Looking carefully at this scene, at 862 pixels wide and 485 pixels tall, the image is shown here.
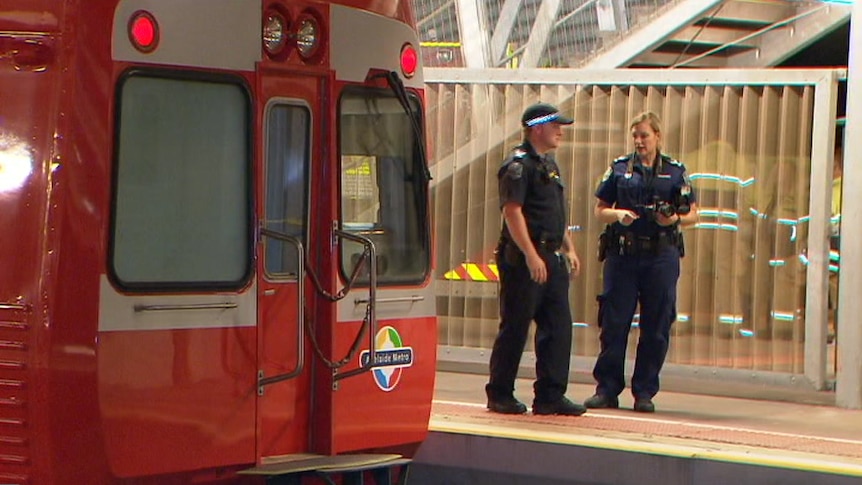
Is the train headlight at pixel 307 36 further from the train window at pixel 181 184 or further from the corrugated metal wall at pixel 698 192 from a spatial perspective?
the corrugated metal wall at pixel 698 192

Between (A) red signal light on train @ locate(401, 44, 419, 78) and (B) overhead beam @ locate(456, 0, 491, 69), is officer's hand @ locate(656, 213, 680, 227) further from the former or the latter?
(B) overhead beam @ locate(456, 0, 491, 69)

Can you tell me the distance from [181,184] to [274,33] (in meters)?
0.78

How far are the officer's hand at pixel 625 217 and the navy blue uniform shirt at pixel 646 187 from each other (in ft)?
0.29

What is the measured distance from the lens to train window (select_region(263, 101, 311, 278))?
5984 mm

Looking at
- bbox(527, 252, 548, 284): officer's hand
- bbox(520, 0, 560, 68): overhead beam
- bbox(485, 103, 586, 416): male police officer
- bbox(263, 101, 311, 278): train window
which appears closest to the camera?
bbox(263, 101, 311, 278): train window

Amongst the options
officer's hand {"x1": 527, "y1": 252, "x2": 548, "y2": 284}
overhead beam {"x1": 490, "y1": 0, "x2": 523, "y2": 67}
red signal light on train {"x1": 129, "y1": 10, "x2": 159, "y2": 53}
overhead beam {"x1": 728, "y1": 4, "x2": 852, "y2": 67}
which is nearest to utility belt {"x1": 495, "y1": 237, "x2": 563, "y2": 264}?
officer's hand {"x1": 527, "y1": 252, "x2": 548, "y2": 284}

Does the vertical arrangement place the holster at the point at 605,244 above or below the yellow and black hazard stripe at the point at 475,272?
above

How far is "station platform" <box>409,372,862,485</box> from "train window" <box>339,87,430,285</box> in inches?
48.8

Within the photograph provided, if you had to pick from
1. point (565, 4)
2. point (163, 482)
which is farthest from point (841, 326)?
point (163, 482)

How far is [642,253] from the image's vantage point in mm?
8422

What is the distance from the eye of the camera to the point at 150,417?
5508 millimetres

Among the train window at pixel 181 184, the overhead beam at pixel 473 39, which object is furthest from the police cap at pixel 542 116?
the overhead beam at pixel 473 39

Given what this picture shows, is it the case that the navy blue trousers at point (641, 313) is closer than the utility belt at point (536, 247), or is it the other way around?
the utility belt at point (536, 247)

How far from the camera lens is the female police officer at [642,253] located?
330 inches
